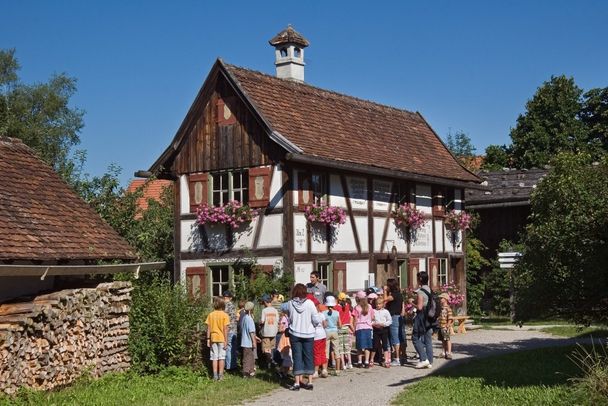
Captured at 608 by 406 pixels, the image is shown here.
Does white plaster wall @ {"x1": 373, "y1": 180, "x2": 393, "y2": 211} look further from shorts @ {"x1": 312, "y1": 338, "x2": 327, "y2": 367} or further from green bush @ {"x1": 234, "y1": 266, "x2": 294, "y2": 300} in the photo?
shorts @ {"x1": 312, "y1": 338, "x2": 327, "y2": 367}

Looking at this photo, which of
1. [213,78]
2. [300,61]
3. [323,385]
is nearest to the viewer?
[323,385]

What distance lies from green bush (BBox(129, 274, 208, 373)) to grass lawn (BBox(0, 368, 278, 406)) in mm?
436

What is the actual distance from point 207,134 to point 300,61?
16.0 feet

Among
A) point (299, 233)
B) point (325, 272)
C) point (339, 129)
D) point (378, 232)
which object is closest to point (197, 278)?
point (299, 233)

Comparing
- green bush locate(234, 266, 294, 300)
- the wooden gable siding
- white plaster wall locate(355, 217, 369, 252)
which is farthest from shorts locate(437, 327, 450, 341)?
white plaster wall locate(355, 217, 369, 252)

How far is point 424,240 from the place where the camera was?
27438 millimetres

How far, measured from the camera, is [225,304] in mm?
16172

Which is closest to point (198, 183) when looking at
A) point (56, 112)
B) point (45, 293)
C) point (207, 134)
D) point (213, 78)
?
point (207, 134)

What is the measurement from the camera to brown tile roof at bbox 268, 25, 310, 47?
87.6 ft

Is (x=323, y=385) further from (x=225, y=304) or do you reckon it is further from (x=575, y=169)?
(x=575, y=169)

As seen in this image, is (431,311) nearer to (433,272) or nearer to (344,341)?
(344,341)

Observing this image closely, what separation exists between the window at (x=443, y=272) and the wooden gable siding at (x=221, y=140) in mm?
8494

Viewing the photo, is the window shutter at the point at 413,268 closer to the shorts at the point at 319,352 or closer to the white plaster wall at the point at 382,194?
the white plaster wall at the point at 382,194

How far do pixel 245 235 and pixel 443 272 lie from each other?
8523mm
